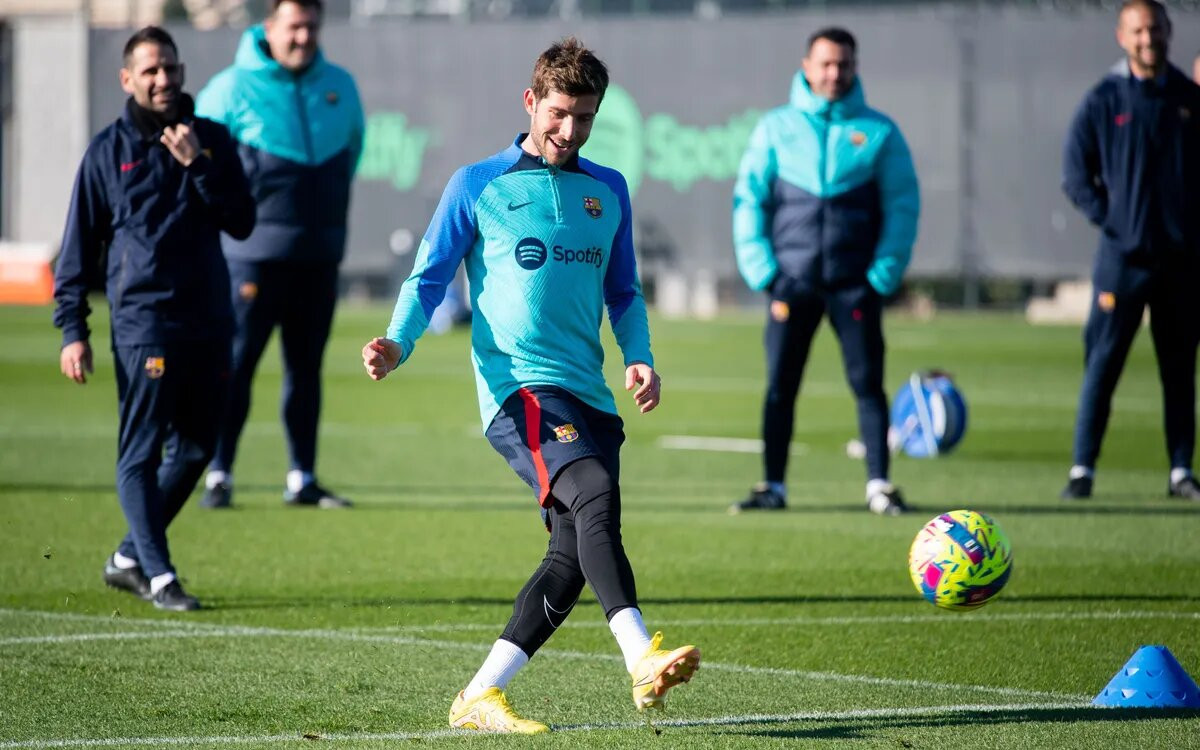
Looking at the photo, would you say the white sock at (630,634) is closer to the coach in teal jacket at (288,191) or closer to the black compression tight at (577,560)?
the black compression tight at (577,560)

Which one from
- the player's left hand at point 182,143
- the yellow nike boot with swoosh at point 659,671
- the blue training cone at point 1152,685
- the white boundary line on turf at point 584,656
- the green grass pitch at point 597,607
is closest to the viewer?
the yellow nike boot with swoosh at point 659,671

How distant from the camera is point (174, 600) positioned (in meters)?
7.91

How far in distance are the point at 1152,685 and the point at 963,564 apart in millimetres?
1051

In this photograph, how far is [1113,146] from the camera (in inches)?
451

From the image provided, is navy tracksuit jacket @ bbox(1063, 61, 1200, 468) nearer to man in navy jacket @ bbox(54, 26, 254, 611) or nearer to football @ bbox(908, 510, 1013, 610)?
football @ bbox(908, 510, 1013, 610)

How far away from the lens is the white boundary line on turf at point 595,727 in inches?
218

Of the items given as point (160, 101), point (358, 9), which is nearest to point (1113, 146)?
point (160, 101)

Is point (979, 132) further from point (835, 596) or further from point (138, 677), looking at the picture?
point (138, 677)

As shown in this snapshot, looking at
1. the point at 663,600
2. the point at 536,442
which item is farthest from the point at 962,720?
the point at 663,600

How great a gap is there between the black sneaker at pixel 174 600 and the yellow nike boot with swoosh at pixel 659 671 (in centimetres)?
313

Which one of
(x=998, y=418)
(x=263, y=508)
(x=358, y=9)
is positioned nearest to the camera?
(x=263, y=508)

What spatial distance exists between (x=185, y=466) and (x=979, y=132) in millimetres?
28157

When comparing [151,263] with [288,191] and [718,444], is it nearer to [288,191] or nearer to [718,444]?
[288,191]

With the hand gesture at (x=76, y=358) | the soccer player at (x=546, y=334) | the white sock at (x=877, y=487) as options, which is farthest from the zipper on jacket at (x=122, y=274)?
the white sock at (x=877, y=487)
